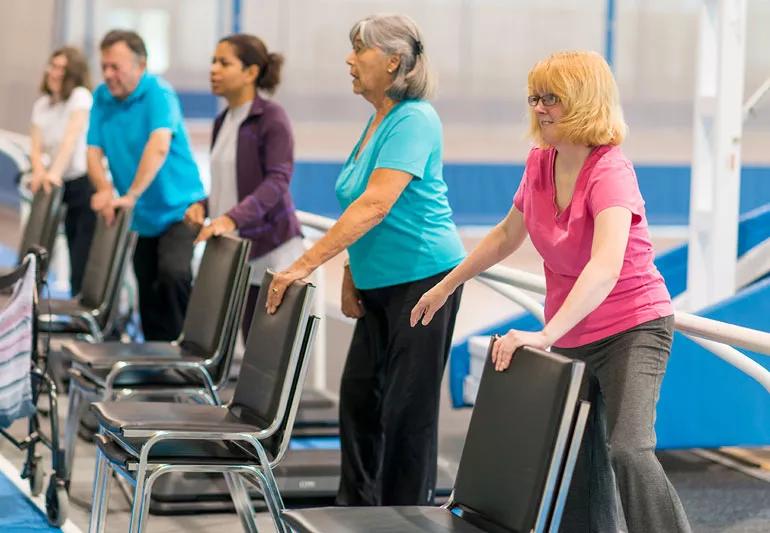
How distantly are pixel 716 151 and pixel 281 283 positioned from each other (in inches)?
87.6

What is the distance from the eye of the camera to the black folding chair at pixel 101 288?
184 inches

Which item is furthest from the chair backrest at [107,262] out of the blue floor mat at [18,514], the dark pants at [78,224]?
the dark pants at [78,224]

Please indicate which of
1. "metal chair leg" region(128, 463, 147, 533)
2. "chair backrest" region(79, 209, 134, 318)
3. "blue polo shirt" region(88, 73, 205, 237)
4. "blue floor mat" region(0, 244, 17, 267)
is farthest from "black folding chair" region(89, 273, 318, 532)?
"blue floor mat" region(0, 244, 17, 267)

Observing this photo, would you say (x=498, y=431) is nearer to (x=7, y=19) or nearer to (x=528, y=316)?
(x=528, y=316)

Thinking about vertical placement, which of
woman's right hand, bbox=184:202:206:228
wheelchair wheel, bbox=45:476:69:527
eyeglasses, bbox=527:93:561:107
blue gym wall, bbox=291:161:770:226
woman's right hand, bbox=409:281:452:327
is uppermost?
eyeglasses, bbox=527:93:561:107

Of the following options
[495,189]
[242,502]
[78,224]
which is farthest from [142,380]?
[495,189]

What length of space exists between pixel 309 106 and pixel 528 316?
8.35m

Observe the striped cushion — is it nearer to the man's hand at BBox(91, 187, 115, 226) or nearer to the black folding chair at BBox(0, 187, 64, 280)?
the man's hand at BBox(91, 187, 115, 226)

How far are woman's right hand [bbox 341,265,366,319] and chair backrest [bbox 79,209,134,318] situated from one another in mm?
1315

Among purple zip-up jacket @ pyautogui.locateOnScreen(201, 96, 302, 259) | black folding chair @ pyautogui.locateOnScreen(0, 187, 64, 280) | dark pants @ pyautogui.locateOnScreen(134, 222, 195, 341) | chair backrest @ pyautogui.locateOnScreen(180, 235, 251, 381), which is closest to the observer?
chair backrest @ pyautogui.locateOnScreen(180, 235, 251, 381)

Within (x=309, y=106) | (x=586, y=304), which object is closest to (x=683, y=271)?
(x=586, y=304)

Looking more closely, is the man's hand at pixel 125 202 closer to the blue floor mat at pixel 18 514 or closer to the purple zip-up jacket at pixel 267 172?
the purple zip-up jacket at pixel 267 172

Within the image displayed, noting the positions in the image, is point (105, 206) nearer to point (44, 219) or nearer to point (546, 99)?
point (44, 219)

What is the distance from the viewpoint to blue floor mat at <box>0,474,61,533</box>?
3799 millimetres
